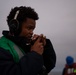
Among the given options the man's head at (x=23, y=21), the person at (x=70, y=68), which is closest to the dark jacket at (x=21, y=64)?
the man's head at (x=23, y=21)

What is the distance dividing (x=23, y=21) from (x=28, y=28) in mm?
63

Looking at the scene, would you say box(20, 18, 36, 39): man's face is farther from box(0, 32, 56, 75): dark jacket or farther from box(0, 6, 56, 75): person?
box(0, 32, 56, 75): dark jacket

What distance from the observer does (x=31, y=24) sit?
1.59 metres

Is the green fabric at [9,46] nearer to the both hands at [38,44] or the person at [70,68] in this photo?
the both hands at [38,44]

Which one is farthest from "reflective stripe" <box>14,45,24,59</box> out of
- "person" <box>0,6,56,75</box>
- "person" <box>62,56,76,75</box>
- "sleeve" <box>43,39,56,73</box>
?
"person" <box>62,56,76,75</box>

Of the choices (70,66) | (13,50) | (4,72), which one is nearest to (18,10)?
(13,50)

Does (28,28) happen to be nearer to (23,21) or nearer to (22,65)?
(23,21)

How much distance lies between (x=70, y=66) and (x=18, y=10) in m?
3.58

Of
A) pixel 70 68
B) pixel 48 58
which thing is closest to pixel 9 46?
pixel 48 58

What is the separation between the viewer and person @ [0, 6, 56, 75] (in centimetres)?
130

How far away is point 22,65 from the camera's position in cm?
129

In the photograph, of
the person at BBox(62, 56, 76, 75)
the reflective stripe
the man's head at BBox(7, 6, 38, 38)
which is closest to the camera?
the reflective stripe

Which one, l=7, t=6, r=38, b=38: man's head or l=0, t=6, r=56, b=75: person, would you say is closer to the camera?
l=0, t=6, r=56, b=75: person

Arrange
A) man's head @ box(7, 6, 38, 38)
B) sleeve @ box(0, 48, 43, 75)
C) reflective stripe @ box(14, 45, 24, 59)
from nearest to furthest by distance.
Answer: sleeve @ box(0, 48, 43, 75) → reflective stripe @ box(14, 45, 24, 59) → man's head @ box(7, 6, 38, 38)
